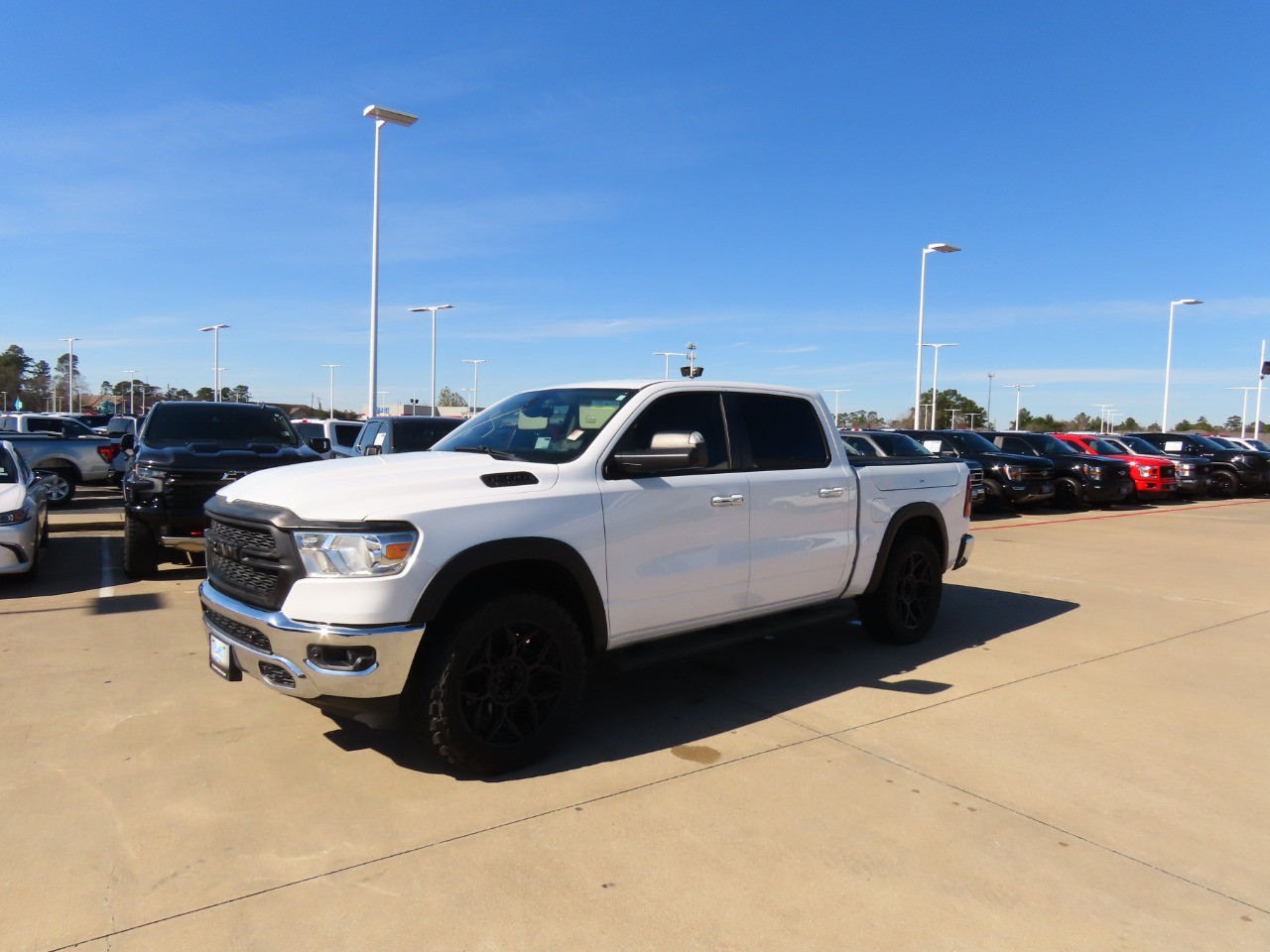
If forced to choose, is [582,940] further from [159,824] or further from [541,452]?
[541,452]

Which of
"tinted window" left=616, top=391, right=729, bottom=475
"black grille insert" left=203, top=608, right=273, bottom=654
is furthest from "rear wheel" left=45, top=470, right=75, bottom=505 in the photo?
"tinted window" left=616, top=391, right=729, bottom=475

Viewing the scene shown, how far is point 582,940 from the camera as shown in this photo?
279 centimetres

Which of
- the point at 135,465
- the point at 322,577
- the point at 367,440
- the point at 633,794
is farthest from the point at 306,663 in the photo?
the point at 367,440

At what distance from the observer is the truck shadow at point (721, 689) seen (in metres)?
4.38

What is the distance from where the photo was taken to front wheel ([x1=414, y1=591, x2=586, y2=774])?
376 centimetres

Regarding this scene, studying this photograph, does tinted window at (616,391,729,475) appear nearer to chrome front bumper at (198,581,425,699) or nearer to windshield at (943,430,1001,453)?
chrome front bumper at (198,581,425,699)

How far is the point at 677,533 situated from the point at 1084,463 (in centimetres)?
1641

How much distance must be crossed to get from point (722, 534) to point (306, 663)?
224 cm

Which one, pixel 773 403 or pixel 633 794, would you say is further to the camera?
pixel 773 403

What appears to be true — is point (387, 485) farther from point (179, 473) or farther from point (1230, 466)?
point (1230, 466)

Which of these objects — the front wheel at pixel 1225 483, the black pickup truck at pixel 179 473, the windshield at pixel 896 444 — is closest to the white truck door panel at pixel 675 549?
the black pickup truck at pixel 179 473

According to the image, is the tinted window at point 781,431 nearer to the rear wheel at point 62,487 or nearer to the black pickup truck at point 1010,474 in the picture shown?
the black pickup truck at point 1010,474

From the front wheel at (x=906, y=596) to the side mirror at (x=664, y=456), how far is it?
8.11 feet

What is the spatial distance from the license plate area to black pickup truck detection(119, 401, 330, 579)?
3.78m
